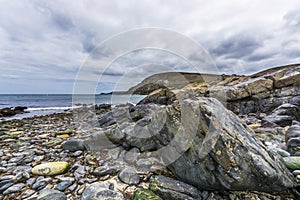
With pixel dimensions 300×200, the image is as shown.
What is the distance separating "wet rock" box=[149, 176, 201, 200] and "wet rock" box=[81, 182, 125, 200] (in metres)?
0.51

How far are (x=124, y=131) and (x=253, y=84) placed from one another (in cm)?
1346

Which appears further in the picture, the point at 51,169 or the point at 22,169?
the point at 22,169

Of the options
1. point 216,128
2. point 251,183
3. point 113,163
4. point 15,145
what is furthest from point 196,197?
point 15,145

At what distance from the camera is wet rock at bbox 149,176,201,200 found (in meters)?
2.33

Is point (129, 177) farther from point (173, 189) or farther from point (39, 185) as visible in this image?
point (39, 185)

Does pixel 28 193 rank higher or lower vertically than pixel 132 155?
lower

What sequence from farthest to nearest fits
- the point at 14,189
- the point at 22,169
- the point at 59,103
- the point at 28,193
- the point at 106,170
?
1. the point at 59,103
2. the point at 22,169
3. the point at 106,170
4. the point at 14,189
5. the point at 28,193

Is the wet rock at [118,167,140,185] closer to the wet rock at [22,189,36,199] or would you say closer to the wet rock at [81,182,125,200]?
the wet rock at [81,182,125,200]

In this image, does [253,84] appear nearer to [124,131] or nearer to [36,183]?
[124,131]

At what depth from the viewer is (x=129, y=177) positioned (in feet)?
9.30

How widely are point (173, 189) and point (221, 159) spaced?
811 millimetres

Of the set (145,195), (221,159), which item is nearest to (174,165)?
(145,195)

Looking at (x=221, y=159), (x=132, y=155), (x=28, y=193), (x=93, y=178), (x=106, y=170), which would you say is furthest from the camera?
(x=132, y=155)

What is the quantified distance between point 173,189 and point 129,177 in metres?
0.81
